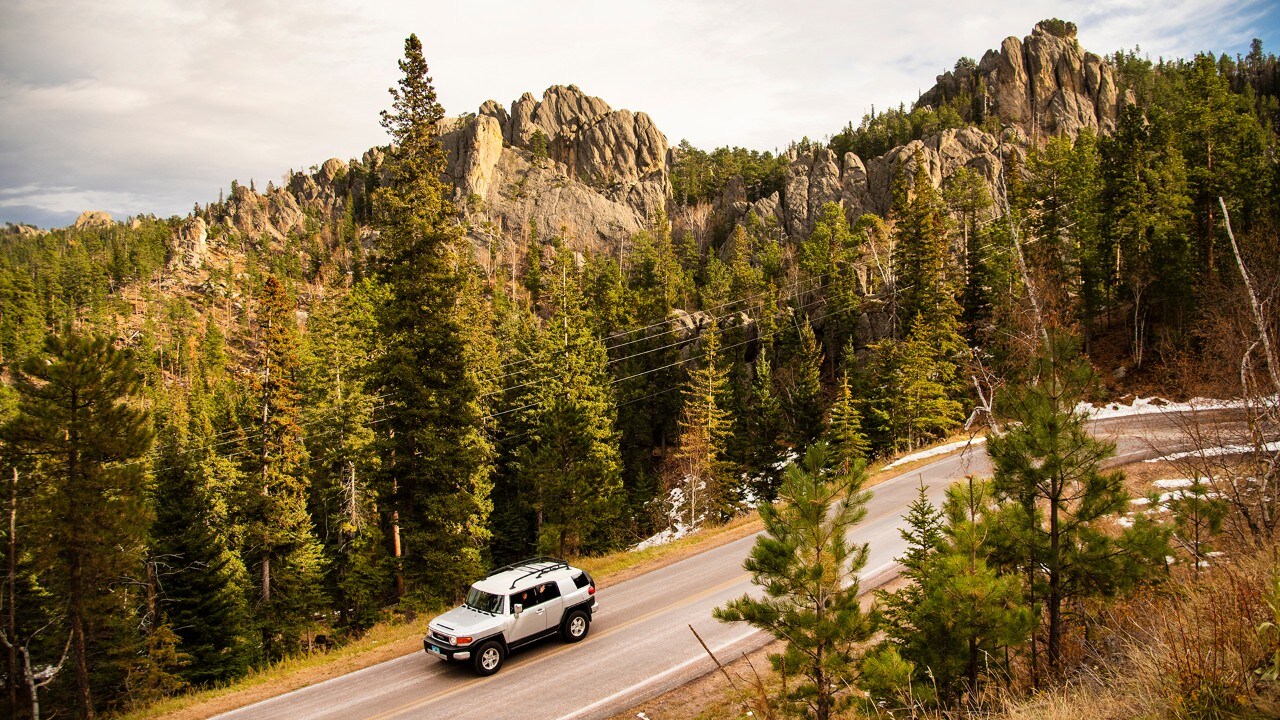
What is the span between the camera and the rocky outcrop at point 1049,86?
98.9 m

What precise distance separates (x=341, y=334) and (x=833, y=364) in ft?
136

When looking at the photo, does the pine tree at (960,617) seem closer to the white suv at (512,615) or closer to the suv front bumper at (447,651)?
the white suv at (512,615)

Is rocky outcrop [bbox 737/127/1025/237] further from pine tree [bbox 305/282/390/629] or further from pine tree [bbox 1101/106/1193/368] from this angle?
pine tree [bbox 305/282/390/629]

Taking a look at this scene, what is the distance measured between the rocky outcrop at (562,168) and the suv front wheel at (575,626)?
9650cm

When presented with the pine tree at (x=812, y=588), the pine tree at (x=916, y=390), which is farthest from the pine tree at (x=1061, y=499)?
the pine tree at (x=916, y=390)

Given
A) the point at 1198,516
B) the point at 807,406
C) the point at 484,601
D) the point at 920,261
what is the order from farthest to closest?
1. the point at 920,261
2. the point at 807,406
3. the point at 484,601
4. the point at 1198,516

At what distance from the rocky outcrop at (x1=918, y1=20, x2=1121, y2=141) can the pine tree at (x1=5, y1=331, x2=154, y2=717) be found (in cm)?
11553

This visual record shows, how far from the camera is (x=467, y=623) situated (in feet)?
41.1

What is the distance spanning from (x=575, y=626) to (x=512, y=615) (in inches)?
61.8

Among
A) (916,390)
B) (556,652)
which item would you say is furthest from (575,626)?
(916,390)

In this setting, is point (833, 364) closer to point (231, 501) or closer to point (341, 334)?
point (341, 334)

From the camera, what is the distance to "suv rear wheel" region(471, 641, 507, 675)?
39.7 ft

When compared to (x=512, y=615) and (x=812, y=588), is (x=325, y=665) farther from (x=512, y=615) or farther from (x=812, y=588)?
(x=812, y=588)

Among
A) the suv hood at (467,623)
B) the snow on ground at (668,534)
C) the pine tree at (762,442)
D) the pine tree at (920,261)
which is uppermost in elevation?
the pine tree at (920,261)
